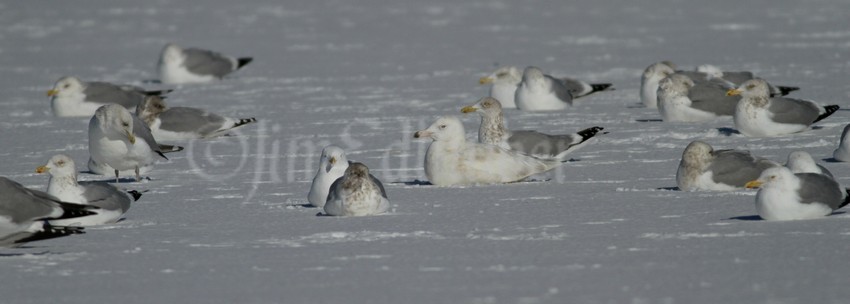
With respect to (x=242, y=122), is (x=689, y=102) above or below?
above

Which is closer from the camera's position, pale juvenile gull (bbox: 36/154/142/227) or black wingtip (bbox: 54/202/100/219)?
black wingtip (bbox: 54/202/100/219)

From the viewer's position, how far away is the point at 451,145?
9.77m

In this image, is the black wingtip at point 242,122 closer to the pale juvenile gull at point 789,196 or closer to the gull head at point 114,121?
the gull head at point 114,121

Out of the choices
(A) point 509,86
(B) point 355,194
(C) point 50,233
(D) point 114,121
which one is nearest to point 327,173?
(B) point 355,194

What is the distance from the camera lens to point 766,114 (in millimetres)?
11852

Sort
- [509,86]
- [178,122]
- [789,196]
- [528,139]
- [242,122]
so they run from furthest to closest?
1. [509,86]
2. [242,122]
3. [178,122]
4. [528,139]
5. [789,196]

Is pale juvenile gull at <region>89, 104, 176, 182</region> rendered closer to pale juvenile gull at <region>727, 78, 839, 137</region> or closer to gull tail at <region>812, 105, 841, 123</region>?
pale juvenile gull at <region>727, 78, 839, 137</region>

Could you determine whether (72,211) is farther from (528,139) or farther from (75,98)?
(75,98)

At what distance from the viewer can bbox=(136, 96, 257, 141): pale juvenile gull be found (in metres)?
13.2

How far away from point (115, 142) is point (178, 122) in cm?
291

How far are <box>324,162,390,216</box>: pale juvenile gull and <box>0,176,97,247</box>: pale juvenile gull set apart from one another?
1602 millimetres

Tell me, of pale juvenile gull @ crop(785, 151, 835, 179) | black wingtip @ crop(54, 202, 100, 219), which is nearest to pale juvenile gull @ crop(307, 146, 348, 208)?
black wingtip @ crop(54, 202, 100, 219)

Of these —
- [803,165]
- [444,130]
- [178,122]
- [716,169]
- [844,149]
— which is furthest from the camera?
[178,122]

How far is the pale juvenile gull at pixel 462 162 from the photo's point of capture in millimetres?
9648
